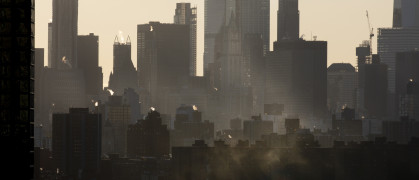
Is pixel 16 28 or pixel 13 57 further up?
pixel 16 28

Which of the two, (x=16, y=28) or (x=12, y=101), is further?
(x=12, y=101)

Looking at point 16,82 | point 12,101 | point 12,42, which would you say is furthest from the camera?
point 16,82

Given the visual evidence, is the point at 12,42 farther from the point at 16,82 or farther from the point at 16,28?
the point at 16,82

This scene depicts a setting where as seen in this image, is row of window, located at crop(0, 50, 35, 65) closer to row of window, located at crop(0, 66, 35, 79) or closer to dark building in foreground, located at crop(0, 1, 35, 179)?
dark building in foreground, located at crop(0, 1, 35, 179)

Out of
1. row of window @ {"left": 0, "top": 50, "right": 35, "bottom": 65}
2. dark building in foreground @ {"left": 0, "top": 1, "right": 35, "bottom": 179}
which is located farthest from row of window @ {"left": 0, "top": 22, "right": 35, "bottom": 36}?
row of window @ {"left": 0, "top": 50, "right": 35, "bottom": 65}

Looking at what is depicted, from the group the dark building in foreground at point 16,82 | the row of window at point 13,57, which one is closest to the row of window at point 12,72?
the dark building in foreground at point 16,82

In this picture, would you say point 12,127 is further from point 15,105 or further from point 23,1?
point 23,1

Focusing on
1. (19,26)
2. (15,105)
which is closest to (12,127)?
(15,105)

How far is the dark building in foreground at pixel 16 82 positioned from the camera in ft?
218

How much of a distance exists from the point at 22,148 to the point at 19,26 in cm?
652

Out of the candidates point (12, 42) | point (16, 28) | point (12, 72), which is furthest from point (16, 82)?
point (16, 28)

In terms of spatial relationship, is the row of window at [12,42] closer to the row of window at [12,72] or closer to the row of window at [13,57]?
the row of window at [13,57]

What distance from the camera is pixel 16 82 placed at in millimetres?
67500

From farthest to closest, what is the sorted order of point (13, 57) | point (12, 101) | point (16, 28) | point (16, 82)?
point (16, 82) < point (12, 101) < point (13, 57) < point (16, 28)
